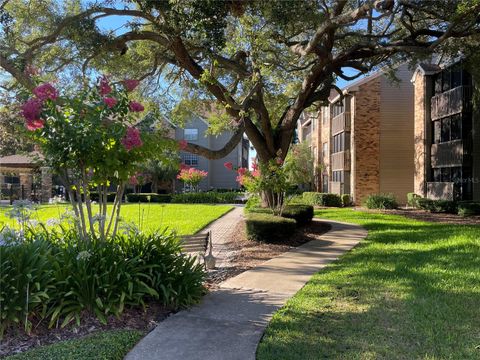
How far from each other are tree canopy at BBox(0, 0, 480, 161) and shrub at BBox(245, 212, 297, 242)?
11.0 feet

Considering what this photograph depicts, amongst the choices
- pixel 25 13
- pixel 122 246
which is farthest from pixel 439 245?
pixel 25 13

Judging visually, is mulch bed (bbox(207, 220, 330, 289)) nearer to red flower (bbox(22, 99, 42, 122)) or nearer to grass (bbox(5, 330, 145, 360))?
grass (bbox(5, 330, 145, 360))

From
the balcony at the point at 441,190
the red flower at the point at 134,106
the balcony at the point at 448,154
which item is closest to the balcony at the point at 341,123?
the balcony at the point at 448,154

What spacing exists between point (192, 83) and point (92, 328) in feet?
46.7

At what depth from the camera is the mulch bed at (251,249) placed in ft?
28.6

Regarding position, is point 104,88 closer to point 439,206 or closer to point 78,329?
point 78,329

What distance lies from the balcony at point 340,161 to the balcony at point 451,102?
6.50m

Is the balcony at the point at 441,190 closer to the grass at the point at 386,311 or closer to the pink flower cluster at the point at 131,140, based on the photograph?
the grass at the point at 386,311

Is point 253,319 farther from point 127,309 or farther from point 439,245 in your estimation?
point 439,245

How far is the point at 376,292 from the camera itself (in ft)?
21.8

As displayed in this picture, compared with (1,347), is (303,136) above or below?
above

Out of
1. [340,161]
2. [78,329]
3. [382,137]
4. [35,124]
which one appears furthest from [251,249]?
[340,161]

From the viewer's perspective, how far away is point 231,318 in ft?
18.7

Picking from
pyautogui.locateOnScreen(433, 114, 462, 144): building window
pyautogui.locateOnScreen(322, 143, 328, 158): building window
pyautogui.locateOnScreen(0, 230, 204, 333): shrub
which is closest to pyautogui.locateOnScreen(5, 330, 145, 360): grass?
pyautogui.locateOnScreen(0, 230, 204, 333): shrub
